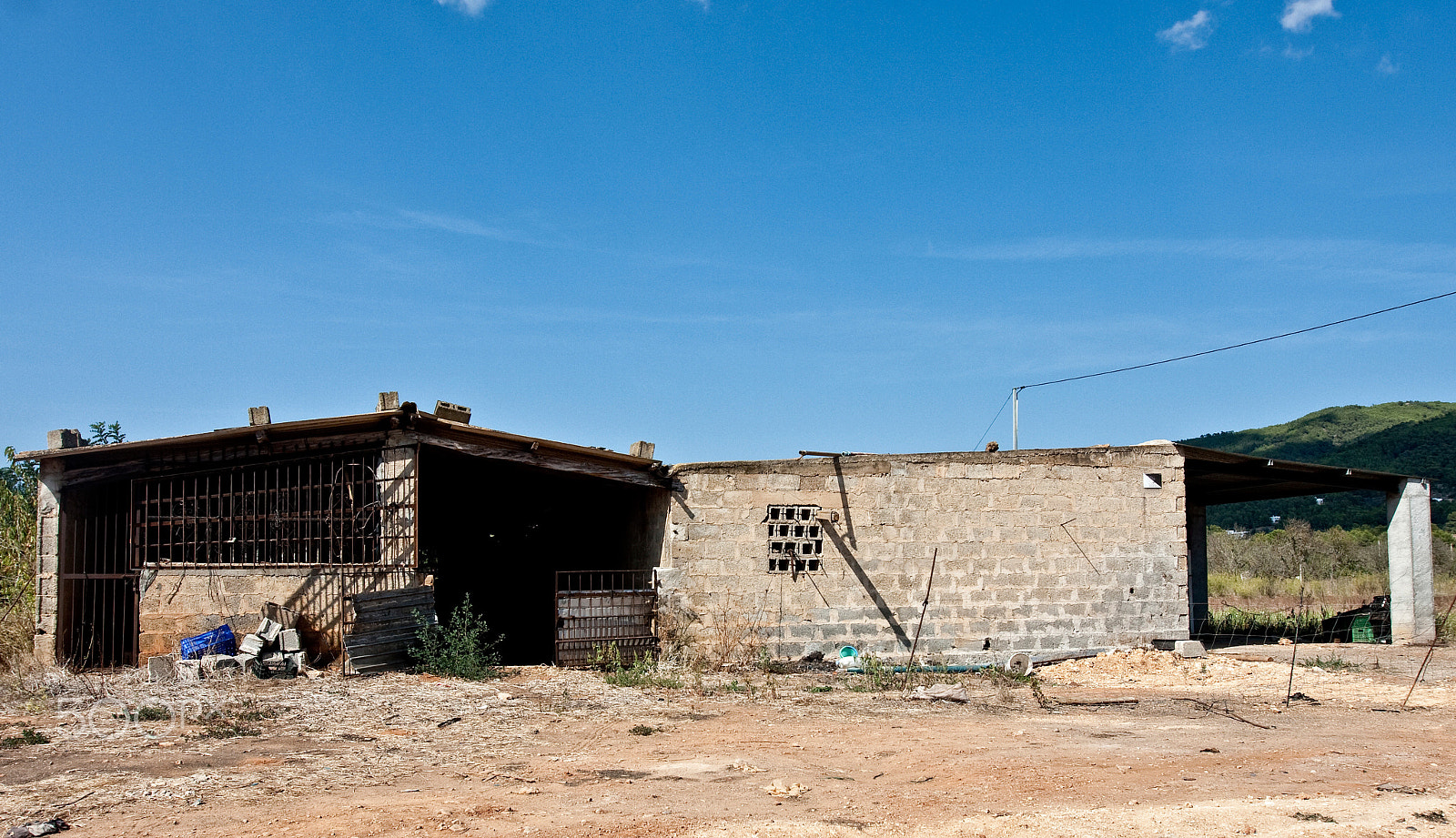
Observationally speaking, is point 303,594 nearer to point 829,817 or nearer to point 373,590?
point 373,590

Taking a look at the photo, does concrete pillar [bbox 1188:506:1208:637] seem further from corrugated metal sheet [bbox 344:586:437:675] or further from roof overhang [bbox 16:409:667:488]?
corrugated metal sheet [bbox 344:586:437:675]

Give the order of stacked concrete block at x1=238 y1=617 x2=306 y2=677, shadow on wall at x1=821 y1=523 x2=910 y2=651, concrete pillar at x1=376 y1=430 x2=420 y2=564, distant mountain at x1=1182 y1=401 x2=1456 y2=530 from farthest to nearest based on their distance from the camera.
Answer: distant mountain at x1=1182 y1=401 x2=1456 y2=530 → shadow on wall at x1=821 y1=523 x2=910 y2=651 → concrete pillar at x1=376 y1=430 x2=420 y2=564 → stacked concrete block at x1=238 y1=617 x2=306 y2=677

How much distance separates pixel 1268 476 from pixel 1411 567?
2726 millimetres

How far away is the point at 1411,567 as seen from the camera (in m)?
17.0

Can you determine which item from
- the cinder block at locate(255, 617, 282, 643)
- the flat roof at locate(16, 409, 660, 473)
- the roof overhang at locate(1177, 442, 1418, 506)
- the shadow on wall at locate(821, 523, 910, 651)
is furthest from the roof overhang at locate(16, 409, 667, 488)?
the roof overhang at locate(1177, 442, 1418, 506)

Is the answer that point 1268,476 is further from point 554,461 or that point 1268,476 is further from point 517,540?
point 517,540

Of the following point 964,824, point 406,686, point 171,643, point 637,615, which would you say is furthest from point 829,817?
point 171,643

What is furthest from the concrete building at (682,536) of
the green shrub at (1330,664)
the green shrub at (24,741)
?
the green shrub at (24,741)

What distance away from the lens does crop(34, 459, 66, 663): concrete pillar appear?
12.6 m

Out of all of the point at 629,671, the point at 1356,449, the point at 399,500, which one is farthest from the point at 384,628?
the point at 1356,449

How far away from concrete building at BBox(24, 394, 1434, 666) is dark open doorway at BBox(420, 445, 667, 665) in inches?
8.1

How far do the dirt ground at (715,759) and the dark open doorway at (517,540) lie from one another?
15.2ft

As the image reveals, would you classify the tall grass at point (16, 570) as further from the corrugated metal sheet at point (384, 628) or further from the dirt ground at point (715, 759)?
the corrugated metal sheet at point (384, 628)

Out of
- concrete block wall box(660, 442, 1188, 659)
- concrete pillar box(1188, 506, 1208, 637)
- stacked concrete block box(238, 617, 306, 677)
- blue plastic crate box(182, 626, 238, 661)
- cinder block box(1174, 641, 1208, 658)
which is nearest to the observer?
A: stacked concrete block box(238, 617, 306, 677)
